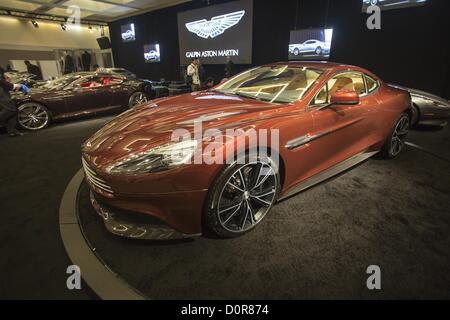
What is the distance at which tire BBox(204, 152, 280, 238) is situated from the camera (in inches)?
61.5

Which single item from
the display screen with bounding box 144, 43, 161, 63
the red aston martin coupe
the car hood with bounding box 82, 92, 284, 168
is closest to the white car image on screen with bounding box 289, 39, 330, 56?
the red aston martin coupe

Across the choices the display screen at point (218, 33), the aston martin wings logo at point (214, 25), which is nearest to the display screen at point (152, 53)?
the display screen at point (218, 33)

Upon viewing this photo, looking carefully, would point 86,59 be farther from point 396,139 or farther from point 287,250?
point 287,250

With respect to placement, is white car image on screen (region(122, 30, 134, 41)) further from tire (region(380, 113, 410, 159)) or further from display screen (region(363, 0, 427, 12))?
tire (region(380, 113, 410, 159))

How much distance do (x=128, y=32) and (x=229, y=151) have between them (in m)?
16.1

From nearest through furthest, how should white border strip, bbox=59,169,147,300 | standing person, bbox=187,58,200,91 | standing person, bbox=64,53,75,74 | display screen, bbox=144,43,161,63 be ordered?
white border strip, bbox=59,169,147,300 → standing person, bbox=187,58,200,91 → display screen, bbox=144,43,161,63 → standing person, bbox=64,53,75,74

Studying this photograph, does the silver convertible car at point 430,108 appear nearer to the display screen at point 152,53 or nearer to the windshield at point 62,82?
the windshield at point 62,82

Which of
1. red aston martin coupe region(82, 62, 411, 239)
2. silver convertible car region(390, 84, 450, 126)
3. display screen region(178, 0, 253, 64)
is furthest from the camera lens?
display screen region(178, 0, 253, 64)

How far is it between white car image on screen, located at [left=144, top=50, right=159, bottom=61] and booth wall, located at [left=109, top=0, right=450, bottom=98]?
15.8 ft

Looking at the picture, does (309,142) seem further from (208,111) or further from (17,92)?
(17,92)

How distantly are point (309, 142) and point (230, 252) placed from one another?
1041 millimetres

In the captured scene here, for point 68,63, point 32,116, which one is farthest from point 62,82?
point 68,63

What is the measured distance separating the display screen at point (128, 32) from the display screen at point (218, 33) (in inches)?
180

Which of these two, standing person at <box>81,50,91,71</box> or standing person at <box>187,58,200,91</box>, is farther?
standing person at <box>81,50,91,71</box>
